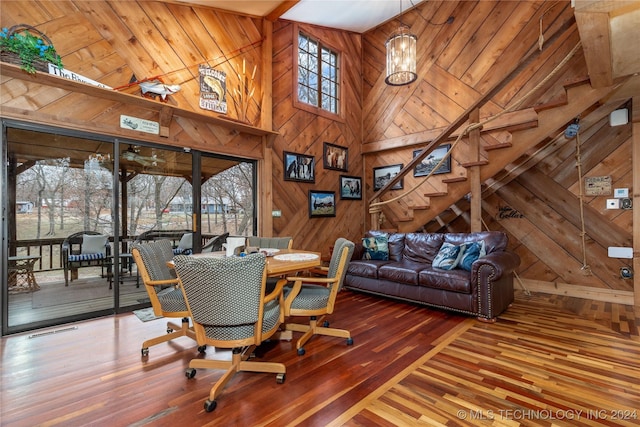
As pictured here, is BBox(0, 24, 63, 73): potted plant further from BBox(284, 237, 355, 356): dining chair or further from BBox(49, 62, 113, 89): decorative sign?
BBox(284, 237, 355, 356): dining chair

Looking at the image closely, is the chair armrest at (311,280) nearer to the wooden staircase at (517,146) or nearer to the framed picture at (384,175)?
the wooden staircase at (517,146)

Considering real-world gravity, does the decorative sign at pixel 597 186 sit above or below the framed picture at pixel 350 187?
below

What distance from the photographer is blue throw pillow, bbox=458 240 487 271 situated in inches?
137

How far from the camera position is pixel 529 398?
71.5 inches

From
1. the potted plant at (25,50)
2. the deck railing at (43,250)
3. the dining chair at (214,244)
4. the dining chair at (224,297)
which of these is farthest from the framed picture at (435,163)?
the potted plant at (25,50)

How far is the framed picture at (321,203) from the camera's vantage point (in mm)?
5438

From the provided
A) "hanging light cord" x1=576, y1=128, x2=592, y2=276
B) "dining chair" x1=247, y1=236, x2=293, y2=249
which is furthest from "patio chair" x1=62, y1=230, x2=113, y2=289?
"hanging light cord" x1=576, y1=128, x2=592, y2=276

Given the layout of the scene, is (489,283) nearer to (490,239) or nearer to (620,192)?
(490,239)

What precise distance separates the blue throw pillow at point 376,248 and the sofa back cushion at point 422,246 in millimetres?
290

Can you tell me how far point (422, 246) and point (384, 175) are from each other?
228cm

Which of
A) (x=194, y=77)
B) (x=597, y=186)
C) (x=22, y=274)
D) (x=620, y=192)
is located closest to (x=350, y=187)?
(x=194, y=77)

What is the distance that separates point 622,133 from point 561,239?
5.15ft

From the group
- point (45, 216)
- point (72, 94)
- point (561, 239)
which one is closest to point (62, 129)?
point (72, 94)

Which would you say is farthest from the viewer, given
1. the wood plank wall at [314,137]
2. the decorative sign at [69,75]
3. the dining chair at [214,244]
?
the wood plank wall at [314,137]
